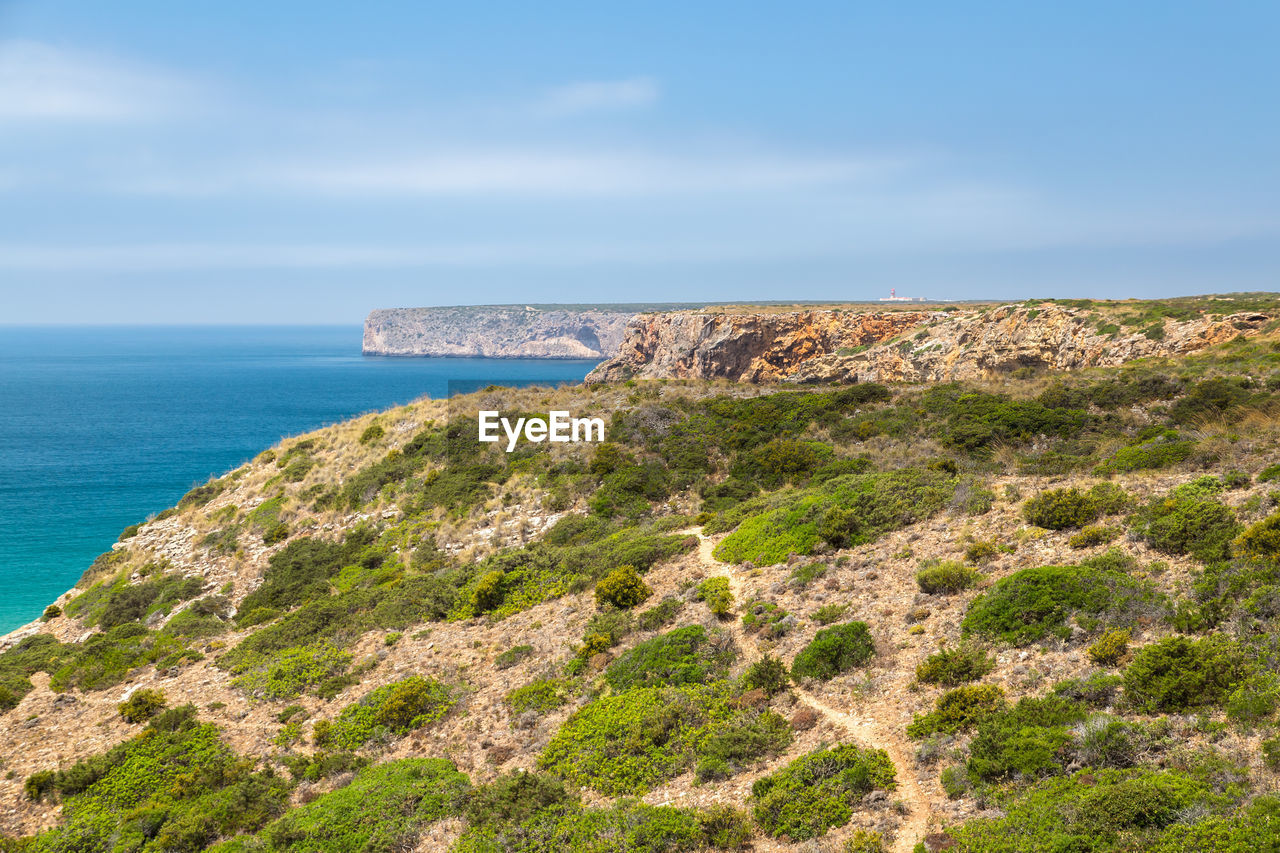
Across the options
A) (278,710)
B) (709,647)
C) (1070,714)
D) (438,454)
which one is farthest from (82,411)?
(1070,714)

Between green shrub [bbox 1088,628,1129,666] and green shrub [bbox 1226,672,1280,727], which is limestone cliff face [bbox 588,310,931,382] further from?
green shrub [bbox 1226,672,1280,727]

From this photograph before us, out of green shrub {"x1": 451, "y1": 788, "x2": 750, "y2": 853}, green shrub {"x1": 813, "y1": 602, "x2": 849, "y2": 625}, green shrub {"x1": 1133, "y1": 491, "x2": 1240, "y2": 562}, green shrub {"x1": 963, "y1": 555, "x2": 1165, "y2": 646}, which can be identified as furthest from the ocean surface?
green shrub {"x1": 1133, "y1": 491, "x2": 1240, "y2": 562}

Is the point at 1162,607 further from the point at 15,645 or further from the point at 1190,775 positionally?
the point at 15,645

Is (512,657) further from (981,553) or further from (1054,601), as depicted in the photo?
(1054,601)

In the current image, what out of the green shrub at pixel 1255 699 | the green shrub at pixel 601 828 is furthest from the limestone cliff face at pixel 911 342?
the green shrub at pixel 601 828

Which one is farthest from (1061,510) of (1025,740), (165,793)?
(165,793)

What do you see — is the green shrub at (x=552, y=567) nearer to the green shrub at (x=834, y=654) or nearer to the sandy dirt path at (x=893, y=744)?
the sandy dirt path at (x=893, y=744)
